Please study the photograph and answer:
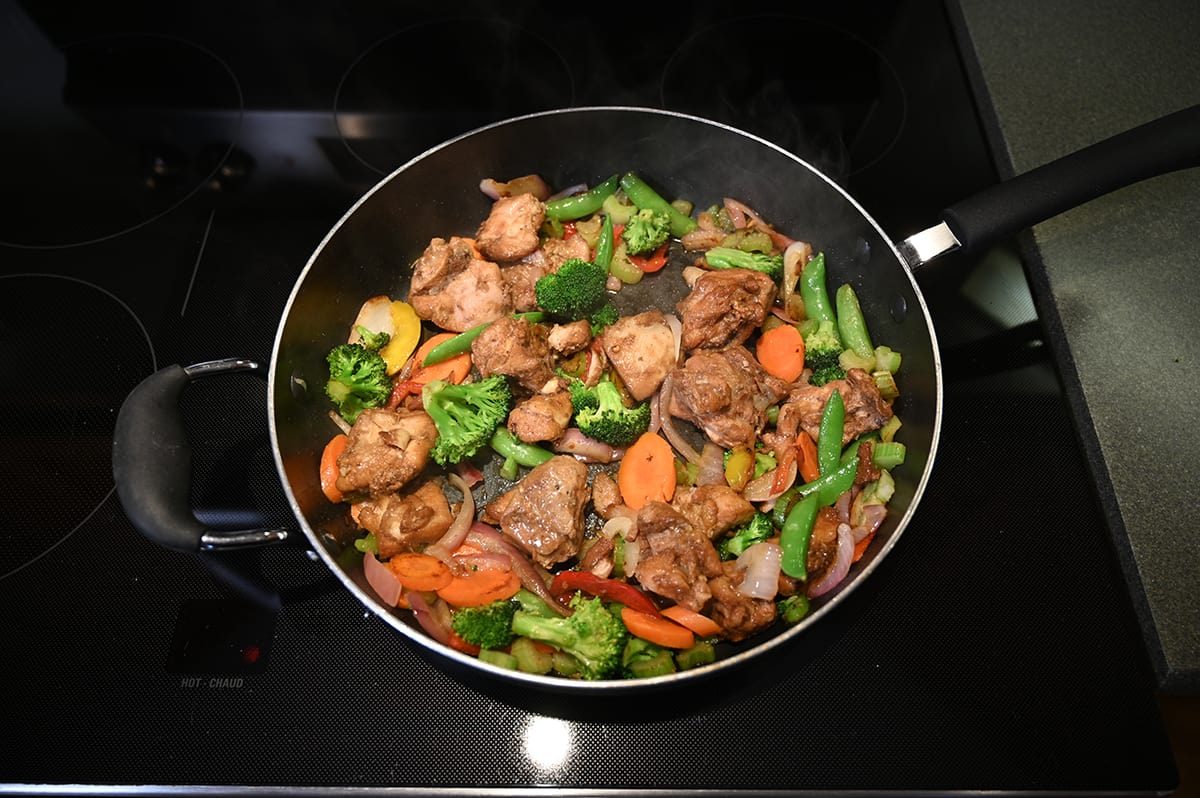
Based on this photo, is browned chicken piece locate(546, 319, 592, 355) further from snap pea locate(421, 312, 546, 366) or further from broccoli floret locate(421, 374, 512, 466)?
broccoli floret locate(421, 374, 512, 466)

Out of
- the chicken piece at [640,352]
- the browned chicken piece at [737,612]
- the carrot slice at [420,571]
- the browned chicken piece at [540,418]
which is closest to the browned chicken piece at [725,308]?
the chicken piece at [640,352]

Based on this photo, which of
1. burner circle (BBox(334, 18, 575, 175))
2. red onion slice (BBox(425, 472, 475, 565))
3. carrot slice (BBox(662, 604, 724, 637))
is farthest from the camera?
burner circle (BBox(334, 18, 575, 175))

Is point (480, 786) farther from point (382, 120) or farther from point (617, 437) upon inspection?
point (382, 120)

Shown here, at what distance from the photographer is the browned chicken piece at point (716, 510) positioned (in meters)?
2.61

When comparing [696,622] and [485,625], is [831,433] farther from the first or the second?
[485,625]

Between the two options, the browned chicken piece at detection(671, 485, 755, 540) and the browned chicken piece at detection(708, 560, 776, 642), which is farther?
the browned chicken piece at detection(671, 485, 755, 540)

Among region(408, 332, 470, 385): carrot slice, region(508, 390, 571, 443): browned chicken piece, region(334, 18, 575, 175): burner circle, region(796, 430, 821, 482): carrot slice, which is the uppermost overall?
region(334, 18, 575, 175): burner circle

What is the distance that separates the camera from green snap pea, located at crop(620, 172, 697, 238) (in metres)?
3.32

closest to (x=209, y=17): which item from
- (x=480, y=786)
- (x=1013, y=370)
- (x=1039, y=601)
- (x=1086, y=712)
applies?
(x=480, y=786)

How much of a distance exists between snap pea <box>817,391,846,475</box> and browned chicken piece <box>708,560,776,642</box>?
0.58m

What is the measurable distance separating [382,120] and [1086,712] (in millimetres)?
3624

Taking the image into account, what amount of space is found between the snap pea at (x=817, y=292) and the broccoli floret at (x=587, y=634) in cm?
145

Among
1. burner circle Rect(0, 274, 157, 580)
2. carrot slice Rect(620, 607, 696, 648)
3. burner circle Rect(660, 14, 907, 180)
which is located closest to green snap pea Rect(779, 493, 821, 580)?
carrot slice Rect(620, 607, 696, 648)

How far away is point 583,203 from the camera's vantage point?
3.34 m
